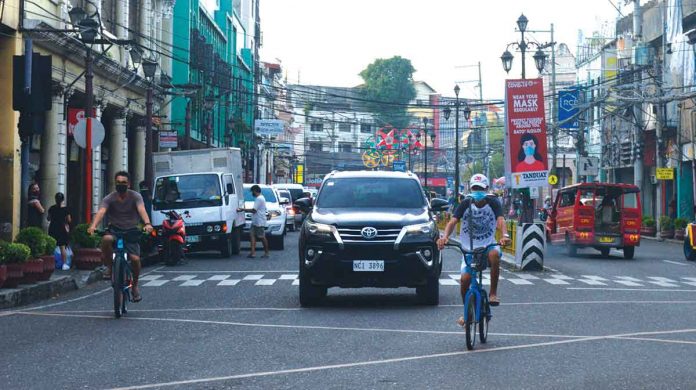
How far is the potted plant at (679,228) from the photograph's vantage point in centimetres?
4581

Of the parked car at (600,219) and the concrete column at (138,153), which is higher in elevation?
the concrete column at (138,153)

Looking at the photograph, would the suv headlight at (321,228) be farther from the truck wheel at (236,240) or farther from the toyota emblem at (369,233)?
the truck wheel at (236,240)

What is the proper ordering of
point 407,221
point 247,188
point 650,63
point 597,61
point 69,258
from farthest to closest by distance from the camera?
point 597,61 < point 650,63 < point 247,188 < point 69,258 < point 407,221

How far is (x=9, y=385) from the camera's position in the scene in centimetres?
895

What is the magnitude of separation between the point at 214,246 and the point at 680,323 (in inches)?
671

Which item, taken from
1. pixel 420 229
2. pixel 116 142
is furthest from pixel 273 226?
pixel 420 229

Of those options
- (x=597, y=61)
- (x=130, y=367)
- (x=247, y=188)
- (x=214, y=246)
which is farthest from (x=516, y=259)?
(x=597, y=61)

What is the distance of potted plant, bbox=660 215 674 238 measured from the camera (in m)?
48.2

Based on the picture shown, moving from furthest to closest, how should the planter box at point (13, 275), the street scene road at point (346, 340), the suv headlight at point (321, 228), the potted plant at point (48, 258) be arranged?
the potted plant at point (48, 258), the planter box at point (13, 275), the suv headlight at point (321, 228), the street scene road at point (346, 340)

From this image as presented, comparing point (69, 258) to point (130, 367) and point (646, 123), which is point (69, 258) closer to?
point (130, 367)

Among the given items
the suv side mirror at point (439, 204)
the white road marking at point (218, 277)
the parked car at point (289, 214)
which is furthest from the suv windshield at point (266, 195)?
the suv side mirror at point (439, 204)

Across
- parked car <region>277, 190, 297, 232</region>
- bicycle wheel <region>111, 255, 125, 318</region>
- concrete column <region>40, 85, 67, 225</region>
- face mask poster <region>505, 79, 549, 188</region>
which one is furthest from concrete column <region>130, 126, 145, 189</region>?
bicycle wheel <region>111, 255, 125, 318</region>

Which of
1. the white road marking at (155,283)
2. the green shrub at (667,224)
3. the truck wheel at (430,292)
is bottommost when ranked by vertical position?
the white road marking at (155,283)

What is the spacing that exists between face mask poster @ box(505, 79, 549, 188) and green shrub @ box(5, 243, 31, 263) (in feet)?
46.6
